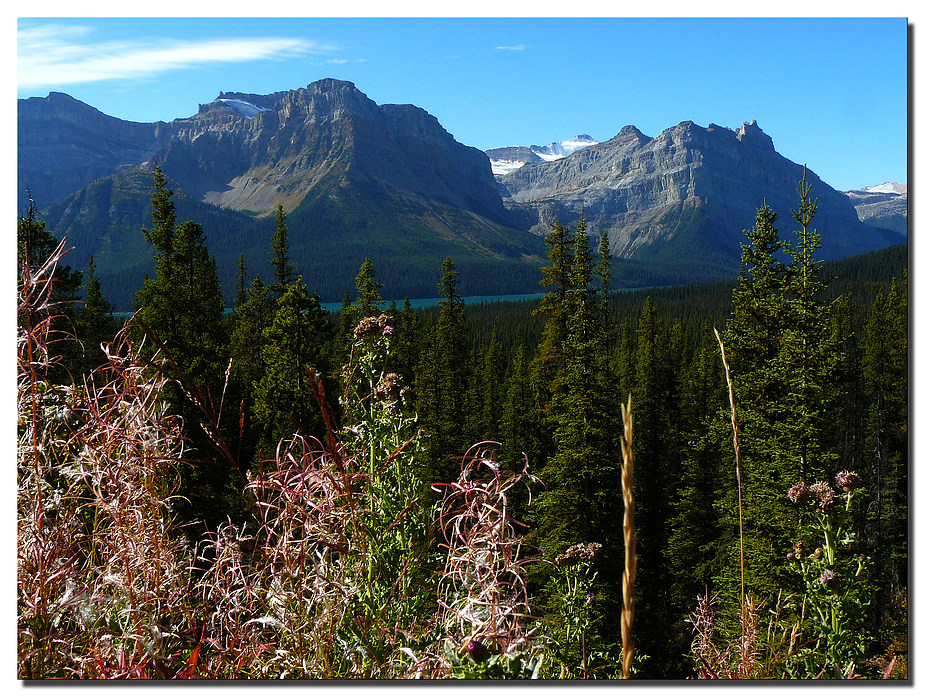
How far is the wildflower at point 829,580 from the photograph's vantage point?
10.8ft

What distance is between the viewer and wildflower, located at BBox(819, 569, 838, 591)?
10.8ft

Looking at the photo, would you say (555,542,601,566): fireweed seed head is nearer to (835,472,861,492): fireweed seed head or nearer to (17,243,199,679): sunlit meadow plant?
(835,472,861,492): fireweed seed head

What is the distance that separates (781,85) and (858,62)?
1.91ft

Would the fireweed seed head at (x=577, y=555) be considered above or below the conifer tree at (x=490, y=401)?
above

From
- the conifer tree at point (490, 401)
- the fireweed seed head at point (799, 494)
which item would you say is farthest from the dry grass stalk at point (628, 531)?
the conifer tree at point (490, 401)

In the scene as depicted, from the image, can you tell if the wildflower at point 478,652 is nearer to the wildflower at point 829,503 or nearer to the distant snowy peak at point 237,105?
the wildflower at point 829,503

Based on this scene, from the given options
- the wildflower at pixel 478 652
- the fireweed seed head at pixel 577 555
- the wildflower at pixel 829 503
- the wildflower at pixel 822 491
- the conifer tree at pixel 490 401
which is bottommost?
the conifer tree at pixel 490 401

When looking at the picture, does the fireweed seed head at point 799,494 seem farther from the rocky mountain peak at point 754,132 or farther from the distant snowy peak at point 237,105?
the distant snowy peak at point 237,105

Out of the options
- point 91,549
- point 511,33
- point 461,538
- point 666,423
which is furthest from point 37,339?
point 666,423

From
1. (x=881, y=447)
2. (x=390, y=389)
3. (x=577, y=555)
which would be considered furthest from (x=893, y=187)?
(x=881, y=447)

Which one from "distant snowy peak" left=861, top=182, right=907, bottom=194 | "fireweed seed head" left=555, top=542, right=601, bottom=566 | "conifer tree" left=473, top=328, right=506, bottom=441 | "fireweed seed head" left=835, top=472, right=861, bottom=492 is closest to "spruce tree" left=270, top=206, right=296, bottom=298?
"conifer tree" left=473, top=328, right=506, bottom=441

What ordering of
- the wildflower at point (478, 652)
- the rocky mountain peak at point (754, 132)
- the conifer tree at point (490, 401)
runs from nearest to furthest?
the wildflower at point (478, 652) < the rocky mountain peak at point (754, 132) < the conifer tree at point (490, 401)

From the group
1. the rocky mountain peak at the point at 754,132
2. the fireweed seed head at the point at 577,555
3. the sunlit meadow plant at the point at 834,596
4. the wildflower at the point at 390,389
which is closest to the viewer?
the wildflower at the point at 390,389

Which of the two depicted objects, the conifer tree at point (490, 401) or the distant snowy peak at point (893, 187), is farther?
the conifer tree at point (490, 401)
